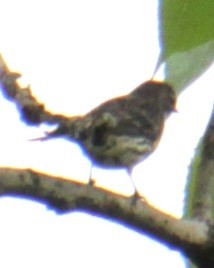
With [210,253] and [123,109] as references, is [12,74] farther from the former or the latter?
[123,109]

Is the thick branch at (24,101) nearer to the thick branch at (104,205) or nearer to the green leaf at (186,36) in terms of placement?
the thick branch at (104,205)

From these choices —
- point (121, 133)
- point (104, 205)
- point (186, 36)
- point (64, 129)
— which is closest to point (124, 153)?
point (121, 133)

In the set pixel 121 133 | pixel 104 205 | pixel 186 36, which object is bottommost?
pixel 121 133

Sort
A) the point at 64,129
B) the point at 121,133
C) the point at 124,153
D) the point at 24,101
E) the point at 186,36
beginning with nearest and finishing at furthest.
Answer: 1. the point at 186,36
2. the point at 24,101
3. the point at 64,129
4. the point at 121,133
5. the point at 124,153

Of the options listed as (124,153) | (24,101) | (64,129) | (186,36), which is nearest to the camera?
(186,36)

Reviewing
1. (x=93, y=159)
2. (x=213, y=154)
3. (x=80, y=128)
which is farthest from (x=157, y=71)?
(x=93, y=159)

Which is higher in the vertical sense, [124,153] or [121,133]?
[121,133]

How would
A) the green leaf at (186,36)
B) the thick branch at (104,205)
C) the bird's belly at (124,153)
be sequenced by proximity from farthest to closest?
the bird's belly at (124,153) < the thick branch at (104,205) < the green leaf at (186,36)

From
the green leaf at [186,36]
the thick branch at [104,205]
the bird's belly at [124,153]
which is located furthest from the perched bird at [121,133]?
the green leaf at [186,36]

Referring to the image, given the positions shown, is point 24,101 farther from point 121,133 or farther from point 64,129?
point 121,133
